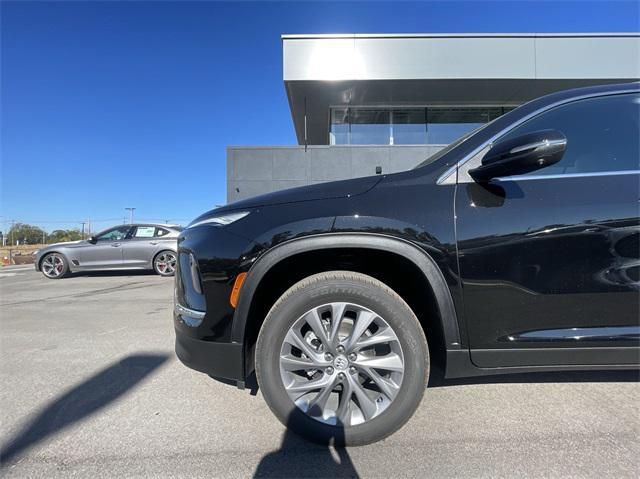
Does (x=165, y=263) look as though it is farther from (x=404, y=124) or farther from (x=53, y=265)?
(x=404, y=124)

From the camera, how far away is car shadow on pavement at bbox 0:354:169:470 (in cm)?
207

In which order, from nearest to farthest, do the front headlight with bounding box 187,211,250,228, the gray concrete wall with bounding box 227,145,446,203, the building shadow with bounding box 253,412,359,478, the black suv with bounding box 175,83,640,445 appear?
1. the building shadow with bounding box 253,412,359,478
2. the black suv with bounding box 175,83,640,445
3. the front headlight with bounding box 187,211,250,228
4. the gray concrete wall with bounding box 227,145,446,203

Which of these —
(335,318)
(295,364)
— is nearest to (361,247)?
(335,318)

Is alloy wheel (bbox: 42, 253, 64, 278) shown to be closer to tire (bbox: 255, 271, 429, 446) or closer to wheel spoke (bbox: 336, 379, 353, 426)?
tire (bbox: 255, 271, 429, 446)

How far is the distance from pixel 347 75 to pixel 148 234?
710 cm

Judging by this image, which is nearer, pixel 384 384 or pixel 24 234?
pixel 384 384

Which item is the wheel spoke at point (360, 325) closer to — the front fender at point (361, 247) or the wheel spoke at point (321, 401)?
the wheel spoke at point (321, 401)

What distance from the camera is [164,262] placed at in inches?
371

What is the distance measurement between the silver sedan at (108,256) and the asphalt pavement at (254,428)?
245 inches

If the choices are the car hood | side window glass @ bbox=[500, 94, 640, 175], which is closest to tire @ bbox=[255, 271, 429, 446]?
the car hood

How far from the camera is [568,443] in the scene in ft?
6.46

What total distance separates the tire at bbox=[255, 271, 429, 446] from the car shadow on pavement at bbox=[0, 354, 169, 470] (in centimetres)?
134

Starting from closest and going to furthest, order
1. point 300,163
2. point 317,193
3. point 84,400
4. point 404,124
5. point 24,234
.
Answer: point 317,193, point 84,400, point 300,163, point 404,124, point 24,234

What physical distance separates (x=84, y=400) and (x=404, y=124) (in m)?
11.9
